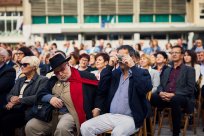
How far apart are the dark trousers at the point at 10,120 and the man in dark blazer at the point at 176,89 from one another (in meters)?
2.27

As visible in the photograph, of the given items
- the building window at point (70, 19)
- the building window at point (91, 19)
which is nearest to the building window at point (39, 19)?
the building window at point (70, 19)

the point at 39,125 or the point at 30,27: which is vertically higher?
the point at 30,27

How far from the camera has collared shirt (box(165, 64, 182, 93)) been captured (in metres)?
7.12

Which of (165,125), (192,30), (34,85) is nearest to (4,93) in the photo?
(34,85)

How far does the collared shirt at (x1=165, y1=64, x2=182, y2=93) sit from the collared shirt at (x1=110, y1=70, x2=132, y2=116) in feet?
6.05

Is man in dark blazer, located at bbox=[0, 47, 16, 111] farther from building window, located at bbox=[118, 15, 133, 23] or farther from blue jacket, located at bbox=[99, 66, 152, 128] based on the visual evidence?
building window, located at bbox=[118, 15, 133, 23]

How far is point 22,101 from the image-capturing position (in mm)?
6195

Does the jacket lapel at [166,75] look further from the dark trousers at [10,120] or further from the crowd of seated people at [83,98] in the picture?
the dark trousers at [10,120]

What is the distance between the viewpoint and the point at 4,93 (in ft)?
21.4

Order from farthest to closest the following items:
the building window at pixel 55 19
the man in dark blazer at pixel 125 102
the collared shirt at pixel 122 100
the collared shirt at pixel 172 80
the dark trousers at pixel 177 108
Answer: the building window at pixel 55 19
the collared shirt at pixel 172 80
the dark trousers at pixel 177 108
the collared shirt at pixel 122 100
the man in dark blazer at pixel 125 102

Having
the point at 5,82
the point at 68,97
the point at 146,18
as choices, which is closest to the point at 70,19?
the point at 146,18

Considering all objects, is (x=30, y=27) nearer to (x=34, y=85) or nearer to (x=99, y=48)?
(x=99, y=48)

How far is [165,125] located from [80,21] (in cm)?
2535

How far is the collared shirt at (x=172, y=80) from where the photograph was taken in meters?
7.12
